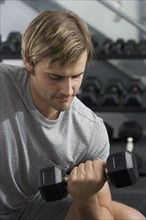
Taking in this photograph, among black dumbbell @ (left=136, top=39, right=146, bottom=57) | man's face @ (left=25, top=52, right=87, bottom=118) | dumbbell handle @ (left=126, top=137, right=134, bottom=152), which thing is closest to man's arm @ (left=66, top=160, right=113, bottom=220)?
man's face @ (left=25, top=52, right=87, bottom=118)

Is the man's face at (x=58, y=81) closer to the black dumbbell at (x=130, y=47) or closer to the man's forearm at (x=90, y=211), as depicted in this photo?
the man's forearm at (x=90, y=211)

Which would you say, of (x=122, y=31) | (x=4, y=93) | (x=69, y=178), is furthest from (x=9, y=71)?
(x=122, y=31)

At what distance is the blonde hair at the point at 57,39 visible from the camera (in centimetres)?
144

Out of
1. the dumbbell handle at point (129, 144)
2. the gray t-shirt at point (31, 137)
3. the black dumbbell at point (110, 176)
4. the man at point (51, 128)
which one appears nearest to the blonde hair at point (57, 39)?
the man at point (51, 128)

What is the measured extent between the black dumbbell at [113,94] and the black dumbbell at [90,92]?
0.20 feet

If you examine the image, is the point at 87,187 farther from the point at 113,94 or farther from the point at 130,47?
the point at 130,47

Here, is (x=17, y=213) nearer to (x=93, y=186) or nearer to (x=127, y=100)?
(x=93, y=186)

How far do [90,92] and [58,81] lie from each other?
1.83 metres

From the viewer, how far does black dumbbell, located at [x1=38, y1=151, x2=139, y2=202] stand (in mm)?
1345

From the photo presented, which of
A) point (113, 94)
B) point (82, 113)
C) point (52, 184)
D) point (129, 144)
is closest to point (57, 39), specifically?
point (82, 113)

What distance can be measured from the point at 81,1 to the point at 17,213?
234 centimetres

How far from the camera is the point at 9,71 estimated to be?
5.39 ft

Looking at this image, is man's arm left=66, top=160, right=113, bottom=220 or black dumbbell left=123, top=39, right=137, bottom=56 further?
black dumbbell left=123, top=39, right=137, bottom=56

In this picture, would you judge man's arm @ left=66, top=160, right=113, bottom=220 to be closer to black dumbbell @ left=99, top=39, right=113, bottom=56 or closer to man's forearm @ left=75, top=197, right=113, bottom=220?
man's forearm @ left=75, top=197, right=113, bottom=220
